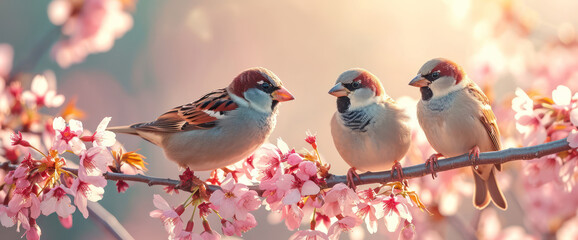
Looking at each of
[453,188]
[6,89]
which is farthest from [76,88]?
[453,188]

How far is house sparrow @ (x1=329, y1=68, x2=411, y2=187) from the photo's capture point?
4.26 feet

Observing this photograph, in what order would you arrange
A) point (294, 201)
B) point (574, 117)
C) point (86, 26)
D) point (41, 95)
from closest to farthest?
point (294, 201), point (574, 117), point (41, 95), point (86, 26)

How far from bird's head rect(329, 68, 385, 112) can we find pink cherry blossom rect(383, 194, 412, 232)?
0.81 feet

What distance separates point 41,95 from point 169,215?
78 centimetres

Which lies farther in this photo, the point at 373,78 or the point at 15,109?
the point at 15,109

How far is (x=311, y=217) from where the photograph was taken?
1.29 m

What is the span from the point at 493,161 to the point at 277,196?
1.54 feet

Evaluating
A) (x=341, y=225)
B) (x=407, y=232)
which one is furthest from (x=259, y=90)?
(x=407, y=232)

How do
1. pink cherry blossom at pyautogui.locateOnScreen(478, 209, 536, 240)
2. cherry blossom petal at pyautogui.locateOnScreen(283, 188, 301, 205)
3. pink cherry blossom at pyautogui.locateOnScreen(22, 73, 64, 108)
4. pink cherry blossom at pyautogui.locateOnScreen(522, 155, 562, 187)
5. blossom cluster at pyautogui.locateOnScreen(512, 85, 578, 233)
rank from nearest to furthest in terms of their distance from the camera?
cherry blossom petal at pyautogui.locateOnScreen(283, 188, 301, 205) → blossom cluster at pyautogui.locateOnScreen(512, 85, 578, 233) → pink cherry blossom at pyautogui.locateOnScreen(522, 155, 562, 187) → pink cherry blossom at pyautogui.locateOnScreen(22, 73, 64, 108) → pink cherry blossom at pyautogui.locateOnScreen(478, 209, 536, 240)

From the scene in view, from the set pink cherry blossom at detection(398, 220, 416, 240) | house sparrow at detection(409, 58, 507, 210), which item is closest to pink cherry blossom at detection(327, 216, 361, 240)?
pink cherry blossom at detection(398, 220, 416, 240)

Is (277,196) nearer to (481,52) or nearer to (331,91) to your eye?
(331,91)

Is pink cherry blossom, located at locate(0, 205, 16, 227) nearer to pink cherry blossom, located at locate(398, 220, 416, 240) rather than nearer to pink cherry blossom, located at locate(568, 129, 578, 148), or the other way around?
pink cherry blossom, located at locate(398, 220, 416, 240)

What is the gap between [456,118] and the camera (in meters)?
1.33

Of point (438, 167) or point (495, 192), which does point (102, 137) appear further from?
point (495, 192)
